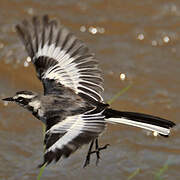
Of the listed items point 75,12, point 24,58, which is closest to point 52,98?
point 24,58

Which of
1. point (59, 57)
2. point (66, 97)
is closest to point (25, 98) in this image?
point (66, 97)

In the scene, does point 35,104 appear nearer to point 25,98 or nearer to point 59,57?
point 25,98

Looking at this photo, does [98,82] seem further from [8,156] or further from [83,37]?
[83,37]

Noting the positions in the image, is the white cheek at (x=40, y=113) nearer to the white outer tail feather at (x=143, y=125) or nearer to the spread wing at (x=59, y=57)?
the spread wing at (x=59, y=57)

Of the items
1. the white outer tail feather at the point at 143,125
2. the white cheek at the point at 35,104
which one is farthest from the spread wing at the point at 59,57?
the white outer tail feather at the point at 143,125

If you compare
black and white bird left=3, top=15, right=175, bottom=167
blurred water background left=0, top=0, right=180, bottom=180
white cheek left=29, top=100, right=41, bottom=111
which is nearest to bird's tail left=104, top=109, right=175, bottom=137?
black and white bird left=3, top=15, right=175, bottom=167

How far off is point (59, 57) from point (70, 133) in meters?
1.73

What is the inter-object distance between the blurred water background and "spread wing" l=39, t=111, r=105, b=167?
196 cm

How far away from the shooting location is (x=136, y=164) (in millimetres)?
7340

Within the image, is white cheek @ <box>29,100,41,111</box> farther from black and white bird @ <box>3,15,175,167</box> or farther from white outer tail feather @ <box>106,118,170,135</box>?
white outer tail feather @ <box>106,118,170,135</box>

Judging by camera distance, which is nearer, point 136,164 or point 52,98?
point 52,98

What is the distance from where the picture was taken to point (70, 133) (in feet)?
16.7

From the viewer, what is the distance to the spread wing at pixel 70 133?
469 cm

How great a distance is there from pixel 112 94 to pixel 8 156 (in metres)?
1.78
